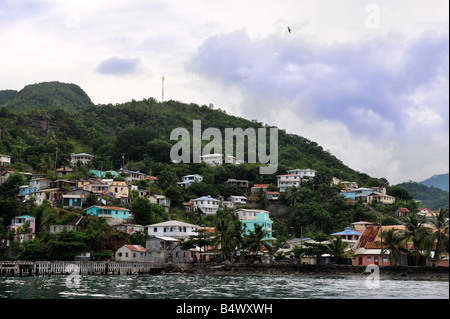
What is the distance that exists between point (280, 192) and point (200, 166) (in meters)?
19.2

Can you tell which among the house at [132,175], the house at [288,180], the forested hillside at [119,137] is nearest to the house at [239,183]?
the forested hillside at [119,137]

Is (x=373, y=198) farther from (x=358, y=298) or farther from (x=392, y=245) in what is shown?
(x=358, y=298)

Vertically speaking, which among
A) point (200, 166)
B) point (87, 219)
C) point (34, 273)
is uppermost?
point (200, 166)

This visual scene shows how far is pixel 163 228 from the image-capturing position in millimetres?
74562

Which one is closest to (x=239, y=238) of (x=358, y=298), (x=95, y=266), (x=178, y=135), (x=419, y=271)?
(x=95, y=266)

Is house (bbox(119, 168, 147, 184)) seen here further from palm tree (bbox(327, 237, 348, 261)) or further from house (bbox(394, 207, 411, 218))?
house (bbox(394, 207, 411, 218))

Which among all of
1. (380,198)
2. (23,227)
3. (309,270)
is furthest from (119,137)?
(309,270)

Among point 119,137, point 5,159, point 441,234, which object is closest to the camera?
point 441,234

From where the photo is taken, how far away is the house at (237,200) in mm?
106188

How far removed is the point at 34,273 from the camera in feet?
187

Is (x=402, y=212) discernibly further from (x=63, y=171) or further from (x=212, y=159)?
(x=63, y=171)

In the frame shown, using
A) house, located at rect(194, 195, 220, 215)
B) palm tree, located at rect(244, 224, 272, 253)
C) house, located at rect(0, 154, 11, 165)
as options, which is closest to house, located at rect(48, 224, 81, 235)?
palm tree, located at rect(244, 224, 272, 253)

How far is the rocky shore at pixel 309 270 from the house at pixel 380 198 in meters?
50.4
